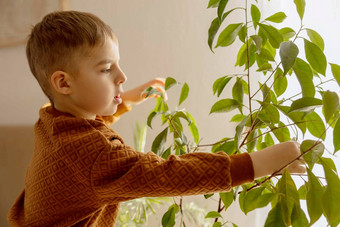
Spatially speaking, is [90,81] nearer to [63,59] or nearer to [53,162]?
[63,59]

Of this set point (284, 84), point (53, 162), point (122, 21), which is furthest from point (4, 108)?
point (284, 84)

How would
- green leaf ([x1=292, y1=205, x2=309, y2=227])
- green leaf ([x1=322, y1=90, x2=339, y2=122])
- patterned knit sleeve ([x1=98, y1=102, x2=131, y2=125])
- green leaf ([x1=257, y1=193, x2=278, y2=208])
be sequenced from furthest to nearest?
patterned knit sleeve ([x1=98, y1=102, x2=131, y2=125]), green leaf ([x1=257, y1=193, x2=278, y2=208]), green leaf ([x1=292, y1=205, x2=309, y2=227]), green leaf ([x1=322, y1=90, x2=339, y2=122])

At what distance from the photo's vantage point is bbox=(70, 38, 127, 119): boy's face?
3.23ft

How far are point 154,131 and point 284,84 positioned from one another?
4.20ft

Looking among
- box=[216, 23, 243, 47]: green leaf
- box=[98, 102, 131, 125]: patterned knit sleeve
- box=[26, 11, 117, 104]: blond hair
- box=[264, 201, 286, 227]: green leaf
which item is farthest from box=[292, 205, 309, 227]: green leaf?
box=[98, 102, 131, 125]: patterned knit sleeve

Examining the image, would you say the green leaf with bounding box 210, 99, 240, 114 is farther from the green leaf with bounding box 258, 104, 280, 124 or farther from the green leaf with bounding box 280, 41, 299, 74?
the green leaf with bounding box 280, 41, 299, 74

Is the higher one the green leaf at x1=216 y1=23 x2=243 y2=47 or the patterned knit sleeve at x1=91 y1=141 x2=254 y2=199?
the green leaf at x1=216 y1=23 x2=243 y2=47

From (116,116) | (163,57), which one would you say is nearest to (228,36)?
(116,116)

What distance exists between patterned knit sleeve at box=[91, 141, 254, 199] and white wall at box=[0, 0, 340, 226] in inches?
43.1

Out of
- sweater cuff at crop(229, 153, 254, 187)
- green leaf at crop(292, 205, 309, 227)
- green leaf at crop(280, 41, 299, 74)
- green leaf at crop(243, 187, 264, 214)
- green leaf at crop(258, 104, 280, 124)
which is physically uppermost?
green leaf at crop(280, 41, 299, 74)

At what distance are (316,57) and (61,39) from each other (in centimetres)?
59

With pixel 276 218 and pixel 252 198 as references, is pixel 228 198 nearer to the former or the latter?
pixel 252 198

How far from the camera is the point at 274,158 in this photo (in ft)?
2.52

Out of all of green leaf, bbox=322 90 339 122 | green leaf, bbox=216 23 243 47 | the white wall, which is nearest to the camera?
green leaf, bbox=322 90 339 122
